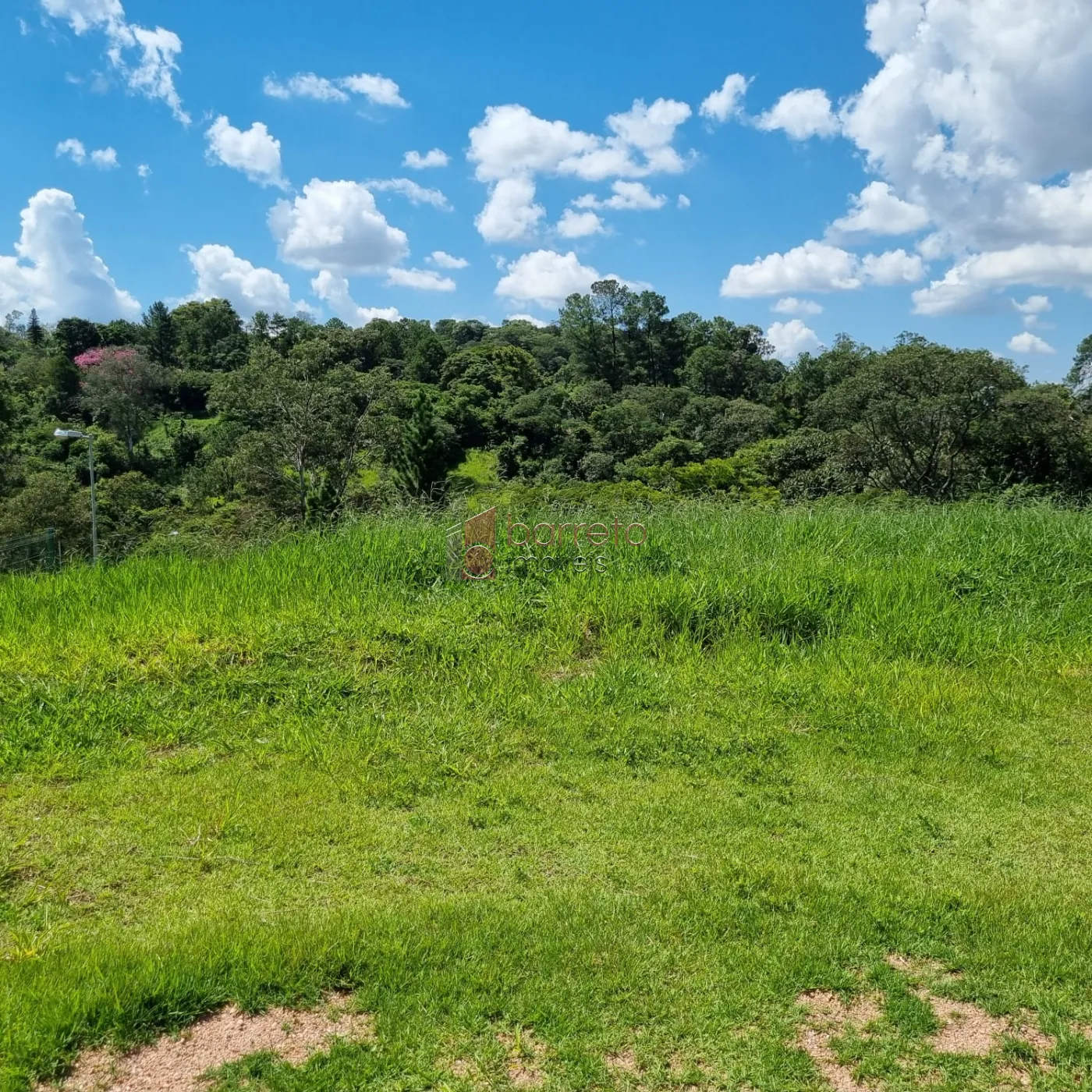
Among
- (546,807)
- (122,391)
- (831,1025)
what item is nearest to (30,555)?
(546,807)

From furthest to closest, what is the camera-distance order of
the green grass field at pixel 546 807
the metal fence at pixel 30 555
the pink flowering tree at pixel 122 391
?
the pink flowering tree at pixel 122 391
the metal fence at pixel 30 555
the green grass field at pixel 546 807

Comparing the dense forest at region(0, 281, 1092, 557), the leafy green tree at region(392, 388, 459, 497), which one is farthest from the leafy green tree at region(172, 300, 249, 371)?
the leafy green tree at region(392, 388, 459, 497)

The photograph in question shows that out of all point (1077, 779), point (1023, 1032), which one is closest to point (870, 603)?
point (1077, 779)

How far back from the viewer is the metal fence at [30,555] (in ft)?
20.3

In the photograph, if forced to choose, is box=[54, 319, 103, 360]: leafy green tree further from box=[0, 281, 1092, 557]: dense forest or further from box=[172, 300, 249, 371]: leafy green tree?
box=[172, 300, 249, 371]: leafy green tree

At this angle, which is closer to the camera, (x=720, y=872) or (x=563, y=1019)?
(x=563, y=1019)

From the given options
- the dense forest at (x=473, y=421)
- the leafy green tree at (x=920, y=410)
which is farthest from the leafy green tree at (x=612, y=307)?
the leafy green tree at (x=920, y=410)

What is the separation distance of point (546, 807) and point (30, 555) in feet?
17.5

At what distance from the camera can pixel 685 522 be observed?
7.12 metres

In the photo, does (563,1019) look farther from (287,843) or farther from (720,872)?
(287,843)

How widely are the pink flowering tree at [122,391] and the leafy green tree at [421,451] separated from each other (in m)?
19.5

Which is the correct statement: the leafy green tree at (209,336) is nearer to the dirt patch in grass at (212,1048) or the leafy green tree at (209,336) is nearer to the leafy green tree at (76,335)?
the leafy green tree at (76,335)

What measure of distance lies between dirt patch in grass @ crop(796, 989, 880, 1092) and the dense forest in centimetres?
618

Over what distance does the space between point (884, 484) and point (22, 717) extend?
28.3 metres
